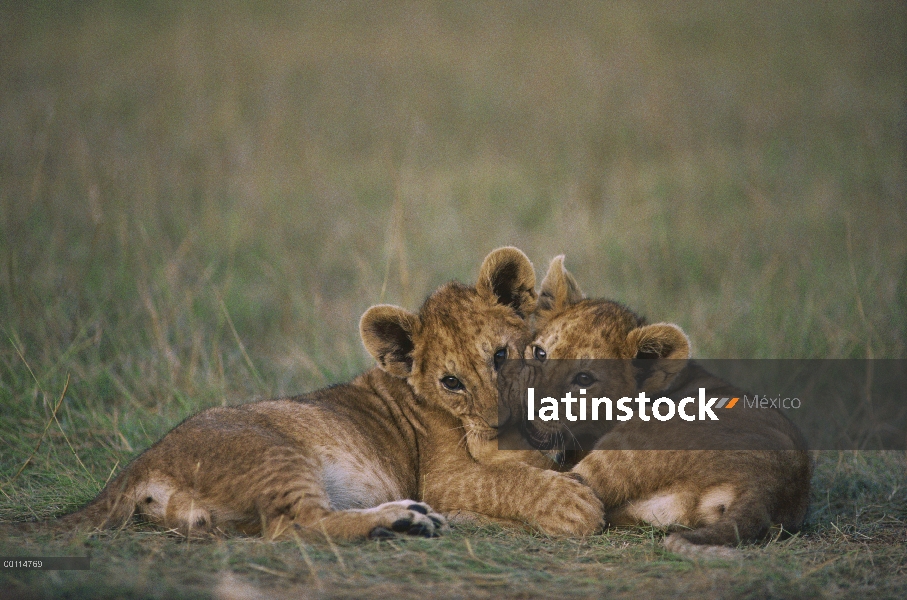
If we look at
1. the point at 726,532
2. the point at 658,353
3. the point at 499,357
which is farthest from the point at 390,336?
the point at 726,532

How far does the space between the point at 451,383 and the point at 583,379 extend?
0.66 m

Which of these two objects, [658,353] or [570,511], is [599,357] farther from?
[570,511]

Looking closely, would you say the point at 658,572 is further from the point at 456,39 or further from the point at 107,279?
the point at 456,39

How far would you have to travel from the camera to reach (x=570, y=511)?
4215 mm

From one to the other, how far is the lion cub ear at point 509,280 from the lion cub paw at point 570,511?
1060 millimetres

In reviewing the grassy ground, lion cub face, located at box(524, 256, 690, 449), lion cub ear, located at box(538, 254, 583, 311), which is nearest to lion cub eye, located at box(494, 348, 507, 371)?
lion cub face, located at box(524, 256, 690, 449)

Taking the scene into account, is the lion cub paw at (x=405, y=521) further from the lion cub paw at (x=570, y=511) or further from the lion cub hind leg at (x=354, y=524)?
the lion cub paw at (x=570, y=511)

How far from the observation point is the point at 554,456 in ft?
15.4

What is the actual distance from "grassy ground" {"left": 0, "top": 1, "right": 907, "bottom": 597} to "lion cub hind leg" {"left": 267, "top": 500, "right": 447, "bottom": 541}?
10cm

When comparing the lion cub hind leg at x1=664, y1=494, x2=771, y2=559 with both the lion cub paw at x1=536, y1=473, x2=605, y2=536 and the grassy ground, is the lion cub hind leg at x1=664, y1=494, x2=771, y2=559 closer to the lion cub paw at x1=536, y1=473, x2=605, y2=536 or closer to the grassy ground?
the grassy ground

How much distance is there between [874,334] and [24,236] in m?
6.42

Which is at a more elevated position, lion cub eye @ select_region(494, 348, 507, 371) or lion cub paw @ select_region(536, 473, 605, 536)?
lion cub eye @ select_region(494, 348, 507, 371)

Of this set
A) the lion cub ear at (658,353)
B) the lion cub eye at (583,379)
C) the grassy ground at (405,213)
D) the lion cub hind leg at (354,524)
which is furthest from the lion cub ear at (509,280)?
the lion cub hind leg at (354,524)

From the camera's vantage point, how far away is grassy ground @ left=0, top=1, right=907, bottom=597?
3.86 m
